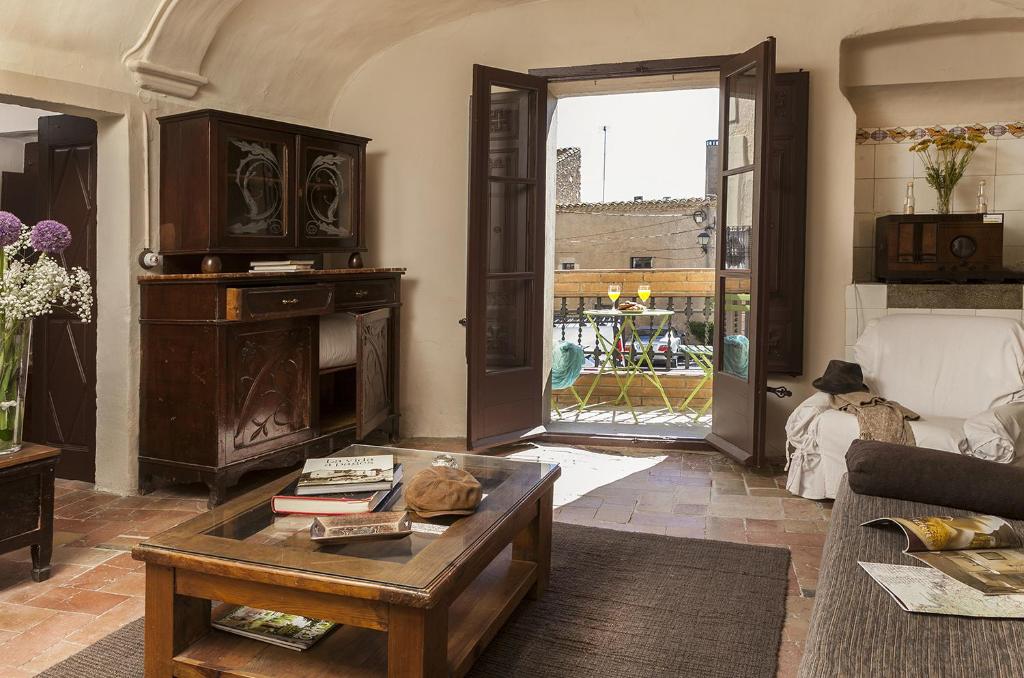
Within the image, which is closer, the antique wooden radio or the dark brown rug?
the dark brown rug

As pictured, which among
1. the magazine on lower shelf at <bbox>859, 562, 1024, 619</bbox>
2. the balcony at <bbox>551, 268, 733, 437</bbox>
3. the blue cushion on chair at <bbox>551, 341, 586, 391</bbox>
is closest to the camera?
the magazine on lower shelf at <bbox>859, 562, 1024, 619</bbox>

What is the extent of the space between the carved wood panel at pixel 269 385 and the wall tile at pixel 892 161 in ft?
12.4

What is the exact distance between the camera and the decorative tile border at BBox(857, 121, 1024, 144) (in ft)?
17.9

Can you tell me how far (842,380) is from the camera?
445 cm

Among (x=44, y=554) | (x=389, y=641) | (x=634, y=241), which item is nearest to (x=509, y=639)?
(x=389, y=641)

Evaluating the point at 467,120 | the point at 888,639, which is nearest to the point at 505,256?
the point at 467,120

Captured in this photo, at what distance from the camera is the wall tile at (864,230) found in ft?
18.6

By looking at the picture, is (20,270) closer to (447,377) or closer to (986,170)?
(447,377)

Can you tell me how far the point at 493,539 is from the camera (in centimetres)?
236

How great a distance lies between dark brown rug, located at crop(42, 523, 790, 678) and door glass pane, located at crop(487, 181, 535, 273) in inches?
90.5

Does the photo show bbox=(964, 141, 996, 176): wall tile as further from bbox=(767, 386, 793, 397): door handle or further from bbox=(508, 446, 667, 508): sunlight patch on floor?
bbox=(508, 446, 667, 508): sunlight patch on floor

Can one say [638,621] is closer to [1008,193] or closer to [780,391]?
[780,391]

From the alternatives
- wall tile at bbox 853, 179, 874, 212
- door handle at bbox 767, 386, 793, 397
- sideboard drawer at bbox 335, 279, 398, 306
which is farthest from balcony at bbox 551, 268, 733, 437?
sideboard drawer at bbox 335, 279, 398, 306

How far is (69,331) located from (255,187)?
4.24 ft
